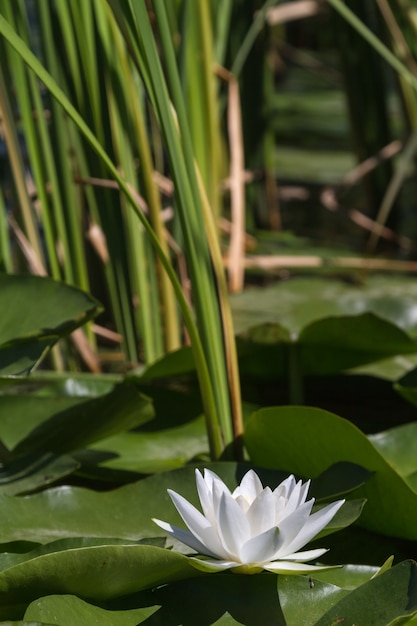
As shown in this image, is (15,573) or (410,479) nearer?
(15,573)

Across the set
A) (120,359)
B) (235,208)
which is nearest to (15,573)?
(120,359)

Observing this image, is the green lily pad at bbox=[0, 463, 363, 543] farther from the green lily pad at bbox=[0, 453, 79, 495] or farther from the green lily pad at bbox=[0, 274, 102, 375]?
the green lily pad at bbox=[0, 274, 102, 375]

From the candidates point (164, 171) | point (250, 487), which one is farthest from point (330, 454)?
point (164, 171)

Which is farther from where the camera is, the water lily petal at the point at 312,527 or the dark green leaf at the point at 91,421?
the dark green leaf at the point at 91,421

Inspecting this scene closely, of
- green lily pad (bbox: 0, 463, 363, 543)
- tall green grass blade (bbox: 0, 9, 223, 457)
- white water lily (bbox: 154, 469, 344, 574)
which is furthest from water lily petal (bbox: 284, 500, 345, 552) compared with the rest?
tall green grass blade (bbox: 0, 9, 223, 457)

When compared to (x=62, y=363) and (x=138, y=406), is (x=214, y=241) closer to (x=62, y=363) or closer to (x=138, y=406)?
(x=138, y=406)

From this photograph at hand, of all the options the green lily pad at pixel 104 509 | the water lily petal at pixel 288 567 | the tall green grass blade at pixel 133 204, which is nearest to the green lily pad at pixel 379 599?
the water lily petal at pixel 288 567

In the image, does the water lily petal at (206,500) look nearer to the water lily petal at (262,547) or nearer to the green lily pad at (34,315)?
the water lily petal at (262,547)
